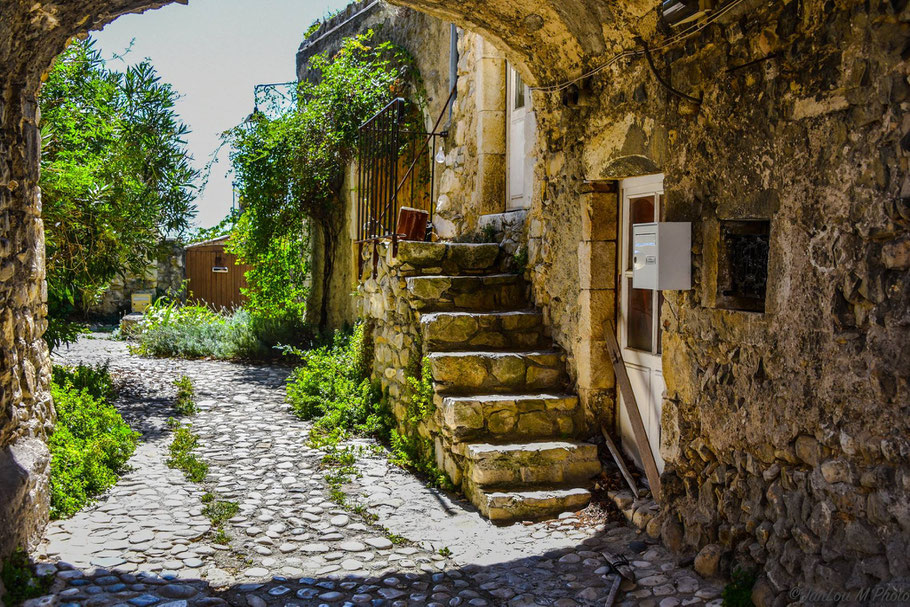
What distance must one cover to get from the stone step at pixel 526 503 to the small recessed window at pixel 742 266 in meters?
1.64

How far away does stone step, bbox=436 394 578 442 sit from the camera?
501cm

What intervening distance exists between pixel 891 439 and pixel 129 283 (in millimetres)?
15532

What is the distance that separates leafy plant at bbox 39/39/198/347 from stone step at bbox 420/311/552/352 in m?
3.26

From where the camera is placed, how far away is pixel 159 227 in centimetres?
834

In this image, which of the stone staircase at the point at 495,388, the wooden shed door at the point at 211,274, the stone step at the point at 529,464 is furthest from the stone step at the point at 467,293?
the wooden shed door at the point at 211,274

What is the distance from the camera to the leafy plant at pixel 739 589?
10.6 ft

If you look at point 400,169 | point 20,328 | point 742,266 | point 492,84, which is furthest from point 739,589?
point 400,169

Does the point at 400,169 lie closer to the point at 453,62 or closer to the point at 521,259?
the point at 453,62

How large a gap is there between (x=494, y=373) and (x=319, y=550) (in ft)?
5.95

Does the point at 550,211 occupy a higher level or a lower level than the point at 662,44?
lower

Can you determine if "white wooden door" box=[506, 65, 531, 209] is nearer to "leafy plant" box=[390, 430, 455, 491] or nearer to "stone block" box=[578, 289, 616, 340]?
"stone block" box=[578, 289, 616, 340]

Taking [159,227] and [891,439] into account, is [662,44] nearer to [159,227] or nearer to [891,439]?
[891,439]

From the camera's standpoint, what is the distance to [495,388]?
17.6ft

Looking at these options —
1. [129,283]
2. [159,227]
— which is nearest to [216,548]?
[159,227]
